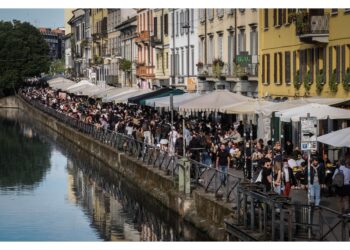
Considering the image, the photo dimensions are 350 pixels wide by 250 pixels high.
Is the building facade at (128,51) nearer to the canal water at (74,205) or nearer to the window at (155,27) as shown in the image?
the window at (155,27)

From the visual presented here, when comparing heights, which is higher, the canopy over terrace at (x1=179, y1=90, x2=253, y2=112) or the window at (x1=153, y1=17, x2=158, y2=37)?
the window at (x1=153, y1=17, x2=158, y2=37)

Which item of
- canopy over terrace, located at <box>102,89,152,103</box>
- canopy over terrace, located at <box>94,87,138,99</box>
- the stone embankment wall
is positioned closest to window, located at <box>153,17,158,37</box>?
canopy over terrace, located at <box>94,87,138,99</box>

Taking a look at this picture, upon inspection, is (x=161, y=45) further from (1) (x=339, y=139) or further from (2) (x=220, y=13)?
(1) (x=339, y=139)

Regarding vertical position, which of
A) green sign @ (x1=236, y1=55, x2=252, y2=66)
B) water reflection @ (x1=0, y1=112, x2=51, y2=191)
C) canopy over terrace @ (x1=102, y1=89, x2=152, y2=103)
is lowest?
water reflection @ (x1=0, y1=112, x2=51, y2=191)

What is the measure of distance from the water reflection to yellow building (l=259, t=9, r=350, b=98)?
1287cm

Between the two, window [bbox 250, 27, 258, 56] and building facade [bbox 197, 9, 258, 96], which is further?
building facade [bbox 197, 9, 258, 96]

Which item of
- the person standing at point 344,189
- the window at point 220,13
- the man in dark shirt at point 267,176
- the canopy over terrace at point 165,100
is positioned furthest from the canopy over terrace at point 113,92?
the person standing at point 344,189

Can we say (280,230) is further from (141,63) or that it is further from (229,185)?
(141,63)

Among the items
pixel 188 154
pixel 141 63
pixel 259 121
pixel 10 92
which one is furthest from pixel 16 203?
pixel 10 92

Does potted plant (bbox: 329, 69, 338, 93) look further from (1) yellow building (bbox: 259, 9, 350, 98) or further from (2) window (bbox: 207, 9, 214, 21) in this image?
(2) window (bbox: 207, 9, 214, 21)

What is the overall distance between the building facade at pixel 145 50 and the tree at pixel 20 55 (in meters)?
53.7

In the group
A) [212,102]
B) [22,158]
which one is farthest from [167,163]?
[22,158]

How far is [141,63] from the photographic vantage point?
3610 inches

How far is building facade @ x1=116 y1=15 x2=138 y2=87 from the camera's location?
3816 inches
